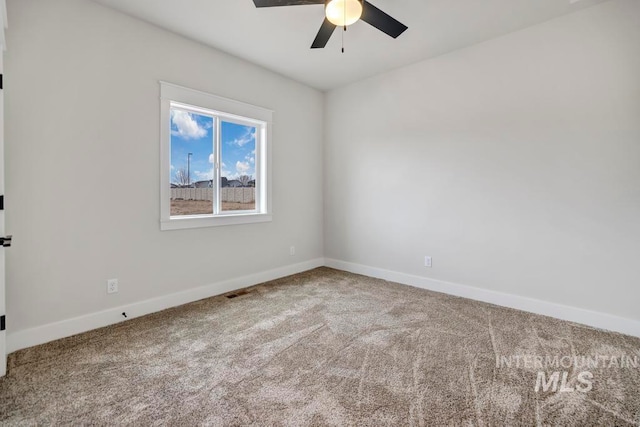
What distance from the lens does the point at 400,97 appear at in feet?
12.6

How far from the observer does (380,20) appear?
7.45 feet

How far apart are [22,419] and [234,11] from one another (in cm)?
313

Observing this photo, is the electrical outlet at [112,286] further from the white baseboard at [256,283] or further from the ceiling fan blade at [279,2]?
→ the ceiling fan blade at [279,2]

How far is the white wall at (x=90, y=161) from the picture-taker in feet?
7.29

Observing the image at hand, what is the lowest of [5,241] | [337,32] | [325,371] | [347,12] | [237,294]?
[325,371]

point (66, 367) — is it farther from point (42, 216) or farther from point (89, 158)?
point (89, 158)

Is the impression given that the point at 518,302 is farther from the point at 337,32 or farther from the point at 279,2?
the point at 279,2

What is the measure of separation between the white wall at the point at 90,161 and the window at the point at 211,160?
109 millimetres

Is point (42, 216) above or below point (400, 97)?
below

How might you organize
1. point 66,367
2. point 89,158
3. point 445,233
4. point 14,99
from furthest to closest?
point 445,233
point 89,158
point 14,99
point 66,367

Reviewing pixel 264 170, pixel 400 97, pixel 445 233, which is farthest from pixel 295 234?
pixel 400 97

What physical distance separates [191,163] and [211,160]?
24 centimetres

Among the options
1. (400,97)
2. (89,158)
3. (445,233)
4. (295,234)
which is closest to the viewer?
(89,158)

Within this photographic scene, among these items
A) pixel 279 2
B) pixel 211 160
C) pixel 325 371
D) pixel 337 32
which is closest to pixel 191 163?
pixel 211 160
